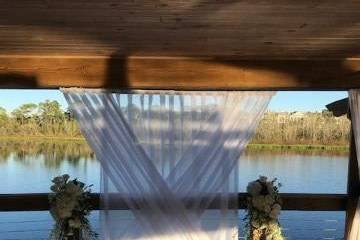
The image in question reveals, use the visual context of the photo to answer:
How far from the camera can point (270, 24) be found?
109 inches

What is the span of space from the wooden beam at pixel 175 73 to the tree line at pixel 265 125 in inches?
26.6

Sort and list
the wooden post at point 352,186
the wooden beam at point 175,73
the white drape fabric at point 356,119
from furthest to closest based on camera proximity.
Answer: the wooden post at point 352,186 → the white drape fabric at point 356,119 → the wooden beam at point 175,73

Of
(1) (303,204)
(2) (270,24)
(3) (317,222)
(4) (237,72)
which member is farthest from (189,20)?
(3) (317,222)

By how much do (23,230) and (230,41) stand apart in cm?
270

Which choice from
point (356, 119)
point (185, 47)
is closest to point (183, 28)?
point (185, 47)

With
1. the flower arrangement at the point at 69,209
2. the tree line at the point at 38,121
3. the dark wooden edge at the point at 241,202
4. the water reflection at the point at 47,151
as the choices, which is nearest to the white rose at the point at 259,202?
the dark wooden edge at the point at 241,202

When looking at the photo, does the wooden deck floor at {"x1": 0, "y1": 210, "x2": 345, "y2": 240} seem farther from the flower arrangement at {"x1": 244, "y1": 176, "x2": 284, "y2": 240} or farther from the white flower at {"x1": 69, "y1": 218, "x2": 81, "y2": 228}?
the white flower at {"x1": 69, "y1": 218, "x2": 81, "y2": 228}

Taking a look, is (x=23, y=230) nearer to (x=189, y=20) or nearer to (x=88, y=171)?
(x=88, y=171)

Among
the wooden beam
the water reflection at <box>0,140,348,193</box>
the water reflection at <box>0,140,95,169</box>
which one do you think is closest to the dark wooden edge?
the water reflection at <box>0,140,348,193</box>

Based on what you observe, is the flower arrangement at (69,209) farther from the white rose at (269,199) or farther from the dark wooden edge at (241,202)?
the white rose at (269,199)

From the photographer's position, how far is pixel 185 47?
3.46 meters

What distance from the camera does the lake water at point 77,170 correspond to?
463cm

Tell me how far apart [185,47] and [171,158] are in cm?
115

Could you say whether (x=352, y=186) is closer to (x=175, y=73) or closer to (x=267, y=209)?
(x=267, y=209)
